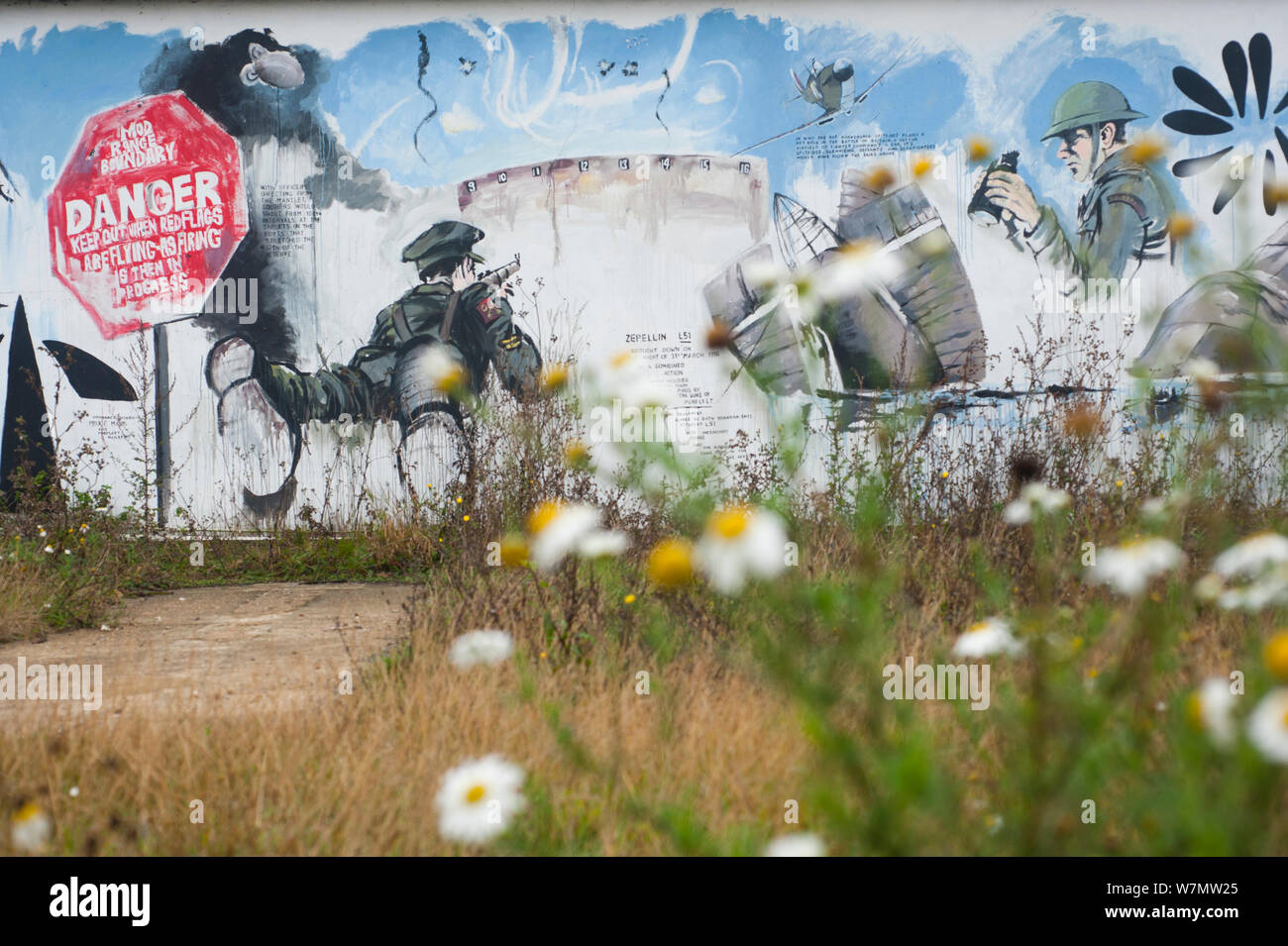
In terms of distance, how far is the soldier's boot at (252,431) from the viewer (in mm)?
6570

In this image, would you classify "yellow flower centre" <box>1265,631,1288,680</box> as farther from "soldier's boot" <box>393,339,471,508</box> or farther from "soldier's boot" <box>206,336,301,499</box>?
"soldier's boot" <box>206,336,301,499</box>

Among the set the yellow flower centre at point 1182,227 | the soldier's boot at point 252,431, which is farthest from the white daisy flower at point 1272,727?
the soldier's boot at point 252,431

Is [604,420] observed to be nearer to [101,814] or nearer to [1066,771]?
[101,814]

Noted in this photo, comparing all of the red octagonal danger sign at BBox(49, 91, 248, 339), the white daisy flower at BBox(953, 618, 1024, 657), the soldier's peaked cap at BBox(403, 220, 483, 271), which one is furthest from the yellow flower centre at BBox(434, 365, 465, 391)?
the red octagonal danger sign at BBox(49, 91, 248, 339)

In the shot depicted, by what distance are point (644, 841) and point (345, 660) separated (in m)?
1.91

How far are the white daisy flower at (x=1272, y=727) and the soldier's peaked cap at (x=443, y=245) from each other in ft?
20.1

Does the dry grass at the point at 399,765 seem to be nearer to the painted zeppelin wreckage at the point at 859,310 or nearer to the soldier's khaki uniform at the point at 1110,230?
the painted zeppelin wreckage at the point at 859,310

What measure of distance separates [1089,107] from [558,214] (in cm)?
385

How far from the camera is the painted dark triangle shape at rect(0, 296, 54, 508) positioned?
666 cm

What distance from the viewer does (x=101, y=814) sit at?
77.7 inches

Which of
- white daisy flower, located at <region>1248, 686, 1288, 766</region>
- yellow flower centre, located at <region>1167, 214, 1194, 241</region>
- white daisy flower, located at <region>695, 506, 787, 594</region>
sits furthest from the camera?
yellow flower centre, located at <region>1167, 214, 1194, 241</region>

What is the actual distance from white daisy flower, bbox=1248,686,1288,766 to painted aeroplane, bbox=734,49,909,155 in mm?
5986
